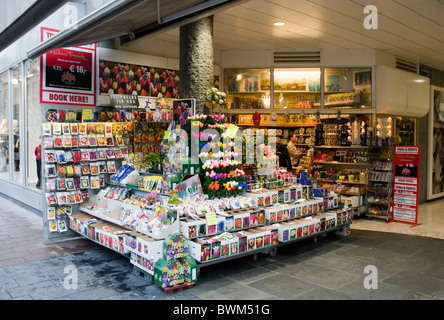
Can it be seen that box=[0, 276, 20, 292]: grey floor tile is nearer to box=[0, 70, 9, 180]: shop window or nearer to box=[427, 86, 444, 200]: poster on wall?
box=[0, 70, 9, 180]: shop window

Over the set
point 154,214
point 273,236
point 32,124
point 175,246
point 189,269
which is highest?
point 32,124

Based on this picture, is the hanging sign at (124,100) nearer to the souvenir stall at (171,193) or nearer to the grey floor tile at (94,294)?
the souvenir stall at (171,193)

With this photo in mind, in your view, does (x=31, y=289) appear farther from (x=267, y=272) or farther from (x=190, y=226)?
(x=267, y=272)

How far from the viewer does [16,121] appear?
1037cm

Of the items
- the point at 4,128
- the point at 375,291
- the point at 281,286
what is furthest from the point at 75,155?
the point at 4,128

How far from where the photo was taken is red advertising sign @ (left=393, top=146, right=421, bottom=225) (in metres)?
8.42

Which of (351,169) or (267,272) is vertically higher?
(351,169)

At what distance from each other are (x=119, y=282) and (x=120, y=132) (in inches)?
133

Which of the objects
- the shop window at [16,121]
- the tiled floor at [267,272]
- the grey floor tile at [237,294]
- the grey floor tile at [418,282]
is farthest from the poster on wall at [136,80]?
the grey floor tile at [418,282]

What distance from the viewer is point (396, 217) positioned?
8789 millimetres

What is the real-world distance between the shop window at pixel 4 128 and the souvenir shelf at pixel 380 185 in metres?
10.1

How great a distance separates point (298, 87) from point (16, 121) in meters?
7.64

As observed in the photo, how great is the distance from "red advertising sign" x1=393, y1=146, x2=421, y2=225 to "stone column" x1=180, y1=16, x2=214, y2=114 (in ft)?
16.2

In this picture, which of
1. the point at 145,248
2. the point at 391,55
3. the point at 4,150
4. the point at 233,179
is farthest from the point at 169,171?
the point at 4,150
